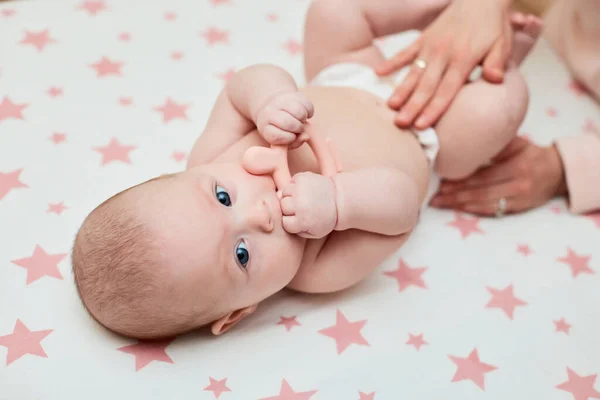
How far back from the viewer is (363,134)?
1.04 meters

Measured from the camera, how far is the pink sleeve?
1189 mm

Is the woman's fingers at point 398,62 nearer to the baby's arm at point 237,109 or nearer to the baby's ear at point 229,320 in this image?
the baby's arm at point 237,109

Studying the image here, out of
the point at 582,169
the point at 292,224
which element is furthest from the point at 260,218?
the point at 582,169

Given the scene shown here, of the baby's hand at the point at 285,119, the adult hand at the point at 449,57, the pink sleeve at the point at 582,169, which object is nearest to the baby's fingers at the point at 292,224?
the baby's hand at the point at 285,119

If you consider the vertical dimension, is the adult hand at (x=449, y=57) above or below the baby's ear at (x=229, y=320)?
above

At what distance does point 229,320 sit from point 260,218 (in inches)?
7.3

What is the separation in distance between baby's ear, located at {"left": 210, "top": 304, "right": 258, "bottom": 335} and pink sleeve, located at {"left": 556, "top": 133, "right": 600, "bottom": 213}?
72 cm

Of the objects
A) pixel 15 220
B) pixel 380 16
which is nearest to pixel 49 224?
pixel 15 220

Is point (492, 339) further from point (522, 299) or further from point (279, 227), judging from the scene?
point (279, 227)

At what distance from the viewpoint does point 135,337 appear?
876 mm

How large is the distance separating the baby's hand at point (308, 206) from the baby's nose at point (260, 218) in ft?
0.09

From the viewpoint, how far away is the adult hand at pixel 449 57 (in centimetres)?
110

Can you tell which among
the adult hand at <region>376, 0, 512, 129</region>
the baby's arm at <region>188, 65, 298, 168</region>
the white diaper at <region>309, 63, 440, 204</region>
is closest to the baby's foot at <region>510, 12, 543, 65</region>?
the adult hand at <region>376, 0, 512, 129</region>

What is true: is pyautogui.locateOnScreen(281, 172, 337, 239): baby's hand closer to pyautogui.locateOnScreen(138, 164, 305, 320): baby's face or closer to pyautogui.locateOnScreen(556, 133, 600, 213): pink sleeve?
pyautogui.locateOnScreen(138, 164, 305, 320): baby's face
